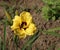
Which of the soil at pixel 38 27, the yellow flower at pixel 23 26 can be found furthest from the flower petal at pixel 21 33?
the soil at pixel 38 27

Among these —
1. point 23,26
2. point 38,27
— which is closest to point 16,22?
point 23,26

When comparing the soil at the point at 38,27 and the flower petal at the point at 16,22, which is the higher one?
the flower petal at the point at 16,22

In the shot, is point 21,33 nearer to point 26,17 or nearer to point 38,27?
point 26,17

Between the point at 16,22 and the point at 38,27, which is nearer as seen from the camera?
the point at 16,22

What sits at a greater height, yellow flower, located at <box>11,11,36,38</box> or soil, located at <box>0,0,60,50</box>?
yellow flower, located at <box>11,11,36,38</box>

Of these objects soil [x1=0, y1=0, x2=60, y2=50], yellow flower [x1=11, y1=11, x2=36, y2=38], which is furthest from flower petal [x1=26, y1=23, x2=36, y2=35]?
soil [x1=0, y1=0, x2=60, y2=50]

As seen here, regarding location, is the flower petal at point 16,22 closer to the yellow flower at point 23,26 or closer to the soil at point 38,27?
the yellow flower at point 23,26

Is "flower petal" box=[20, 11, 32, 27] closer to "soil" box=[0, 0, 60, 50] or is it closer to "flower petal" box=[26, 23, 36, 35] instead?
"flower petal" box=[26, 23, 36, 35]

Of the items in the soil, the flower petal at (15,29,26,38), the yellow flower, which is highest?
the yellow flower

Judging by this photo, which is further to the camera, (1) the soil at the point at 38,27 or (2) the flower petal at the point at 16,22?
(1) the soil at the point at 38,27
